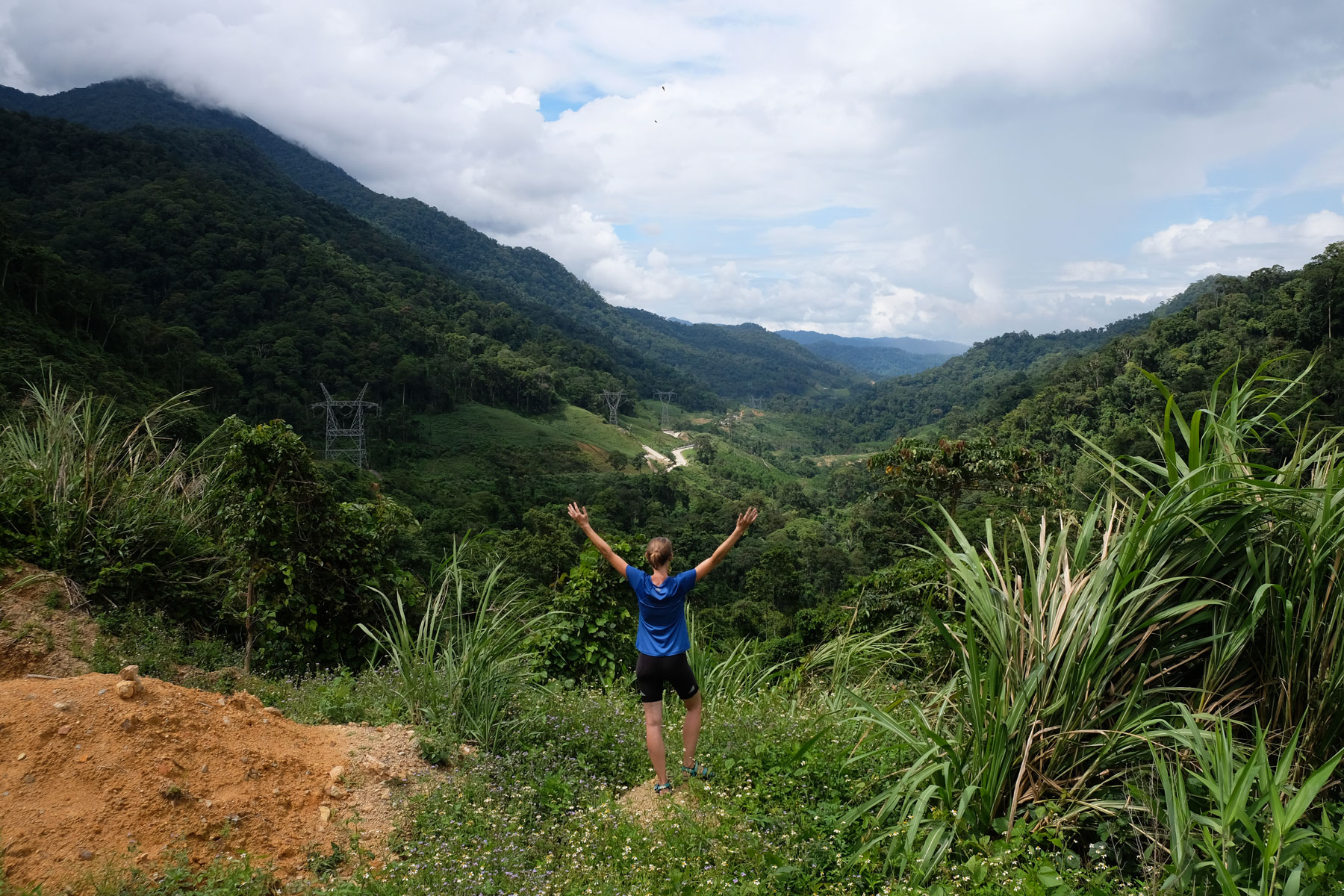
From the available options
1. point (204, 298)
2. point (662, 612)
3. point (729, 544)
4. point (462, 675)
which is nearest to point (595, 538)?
point (662, 612)

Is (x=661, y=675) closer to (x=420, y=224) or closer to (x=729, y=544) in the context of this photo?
(x=729, y=544)

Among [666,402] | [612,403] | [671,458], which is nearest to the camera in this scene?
[671,458]

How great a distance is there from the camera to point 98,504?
568 cm

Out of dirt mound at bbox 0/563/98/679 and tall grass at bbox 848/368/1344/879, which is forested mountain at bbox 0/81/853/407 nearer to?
dirt mound at bbox 0/563/98/679

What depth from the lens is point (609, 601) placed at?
6.83 metres

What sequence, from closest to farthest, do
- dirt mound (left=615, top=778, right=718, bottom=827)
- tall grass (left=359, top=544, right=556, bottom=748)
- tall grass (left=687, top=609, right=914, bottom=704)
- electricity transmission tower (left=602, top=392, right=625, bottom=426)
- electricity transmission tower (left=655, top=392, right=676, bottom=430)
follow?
dirt mound (left=615, top=778, right=718, bottom=827)
tall grass (left=359, top=544, right=556, bottom=748)
tall grass (left=687, top=609, right=914, bottom=704)
electricity transmission tower (left=602, top=392, right=625, bottom=426)
electricity transmission tower (left=655, top=392, right=676, bottom=430)

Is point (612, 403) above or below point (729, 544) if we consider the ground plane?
above

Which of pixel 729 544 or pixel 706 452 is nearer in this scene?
pixel 729 544

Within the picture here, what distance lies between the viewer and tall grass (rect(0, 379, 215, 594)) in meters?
5.34

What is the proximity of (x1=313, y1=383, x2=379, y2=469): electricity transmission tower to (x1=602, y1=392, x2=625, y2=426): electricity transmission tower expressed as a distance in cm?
3792

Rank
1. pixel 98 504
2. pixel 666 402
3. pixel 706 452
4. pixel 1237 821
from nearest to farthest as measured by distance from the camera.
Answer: pixel 1237 821
pixel 98 504
pixel 706 452
pixel 666 402

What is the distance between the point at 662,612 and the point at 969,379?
159 m

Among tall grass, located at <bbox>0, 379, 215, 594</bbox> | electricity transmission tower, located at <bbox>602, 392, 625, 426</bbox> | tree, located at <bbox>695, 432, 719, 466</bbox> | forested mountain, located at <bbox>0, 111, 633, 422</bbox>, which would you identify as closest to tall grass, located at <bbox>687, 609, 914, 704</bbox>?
tall grass, located at <bbox>0, 379, 215, 594</bbox>

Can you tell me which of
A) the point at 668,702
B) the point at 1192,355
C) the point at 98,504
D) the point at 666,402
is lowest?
the point at 668,702
